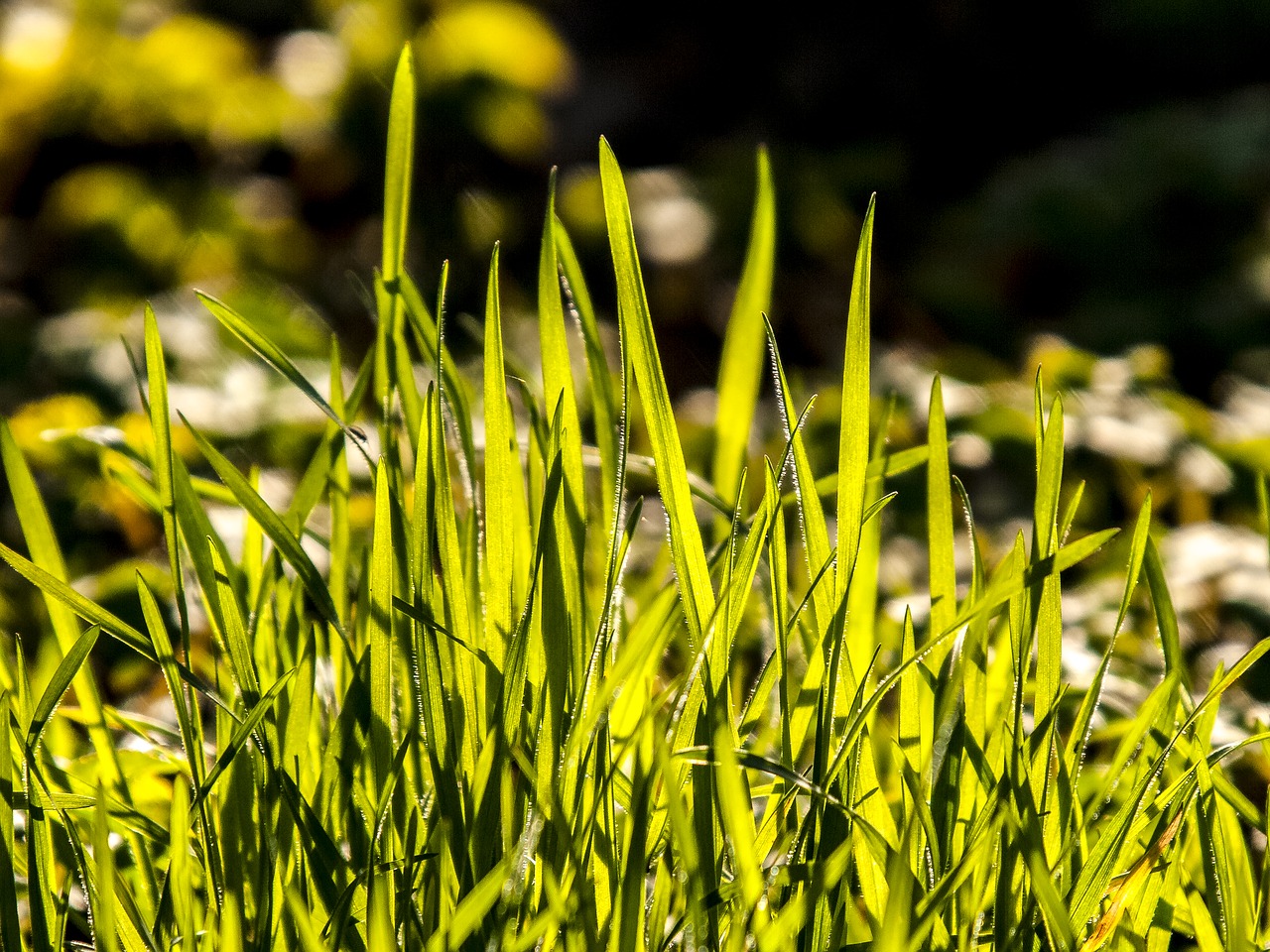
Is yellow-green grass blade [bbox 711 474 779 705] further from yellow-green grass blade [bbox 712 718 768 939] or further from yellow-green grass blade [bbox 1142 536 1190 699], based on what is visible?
yellow-green grass blade [bbox 1142 536 1190 699]

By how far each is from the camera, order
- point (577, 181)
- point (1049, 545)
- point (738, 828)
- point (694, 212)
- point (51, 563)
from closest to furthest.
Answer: point (738, 828), point (1049, 545), point (51, 563), point (694, 212), point (577, 181)

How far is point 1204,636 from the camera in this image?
1052mm

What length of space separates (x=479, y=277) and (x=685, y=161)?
1.33 meters

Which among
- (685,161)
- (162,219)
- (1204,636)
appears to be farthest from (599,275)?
→ (1204,636)

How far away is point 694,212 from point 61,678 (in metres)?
2.28

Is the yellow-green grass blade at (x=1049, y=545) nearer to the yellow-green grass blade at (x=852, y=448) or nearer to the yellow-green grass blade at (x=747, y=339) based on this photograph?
the yellow-green grass blade at (x=852, y=448)

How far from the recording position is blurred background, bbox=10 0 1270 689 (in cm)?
134

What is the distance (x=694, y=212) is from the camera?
2.63 metres

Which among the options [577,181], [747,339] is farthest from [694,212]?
[747,339]

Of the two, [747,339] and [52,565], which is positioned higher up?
[747,339]

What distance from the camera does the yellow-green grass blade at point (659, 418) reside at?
510mm

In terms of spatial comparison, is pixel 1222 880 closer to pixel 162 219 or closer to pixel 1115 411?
pixel 1115 411

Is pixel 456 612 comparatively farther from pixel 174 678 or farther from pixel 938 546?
pixel 938 546

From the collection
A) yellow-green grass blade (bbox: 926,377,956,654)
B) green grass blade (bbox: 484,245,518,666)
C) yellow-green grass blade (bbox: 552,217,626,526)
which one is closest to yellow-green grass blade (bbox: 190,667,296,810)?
green grass blade (bbox: 484,245,518,666)
